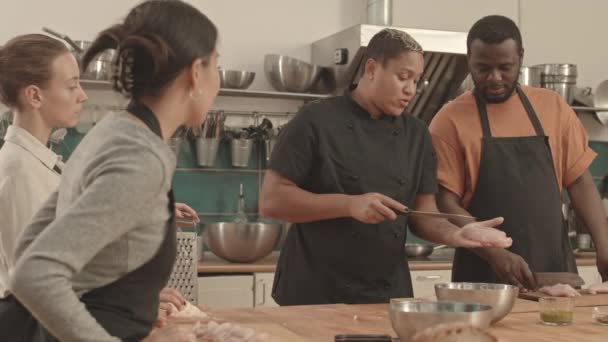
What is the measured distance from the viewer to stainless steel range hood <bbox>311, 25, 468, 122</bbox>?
409cm

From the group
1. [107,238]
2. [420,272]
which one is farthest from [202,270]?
[107,238]

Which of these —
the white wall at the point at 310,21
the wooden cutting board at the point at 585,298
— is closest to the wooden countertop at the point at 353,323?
the wooden cutting board at the point at 585,298

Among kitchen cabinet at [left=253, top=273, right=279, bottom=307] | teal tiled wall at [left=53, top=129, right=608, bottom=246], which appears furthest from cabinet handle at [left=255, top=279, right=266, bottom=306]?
teal tiled wall at [left=53, top=129, right=608, bottom=246]

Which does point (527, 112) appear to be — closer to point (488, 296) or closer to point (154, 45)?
point (488, 296)

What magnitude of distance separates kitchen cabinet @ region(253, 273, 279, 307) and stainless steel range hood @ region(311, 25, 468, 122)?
1.02 meters

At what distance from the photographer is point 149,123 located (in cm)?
131

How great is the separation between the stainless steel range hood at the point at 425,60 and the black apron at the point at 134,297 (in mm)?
2716

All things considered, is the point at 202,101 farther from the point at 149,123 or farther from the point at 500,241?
the point at 500,241

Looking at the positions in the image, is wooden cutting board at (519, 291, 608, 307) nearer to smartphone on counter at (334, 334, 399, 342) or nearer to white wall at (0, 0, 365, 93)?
smartphone on counter at (334, 334, 399, 342)

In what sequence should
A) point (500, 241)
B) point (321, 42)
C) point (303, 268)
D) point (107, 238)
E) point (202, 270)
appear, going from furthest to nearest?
point (321, 42), point (202, 270), point (303, 268), point (500, 241), point (107, 238)

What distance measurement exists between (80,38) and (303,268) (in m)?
2.21

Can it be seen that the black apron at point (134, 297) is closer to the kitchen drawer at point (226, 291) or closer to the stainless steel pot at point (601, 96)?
the kitchen drawer at point (226, 291)

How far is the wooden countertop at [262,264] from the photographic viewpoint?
365 centimetres

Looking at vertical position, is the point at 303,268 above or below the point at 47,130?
below
